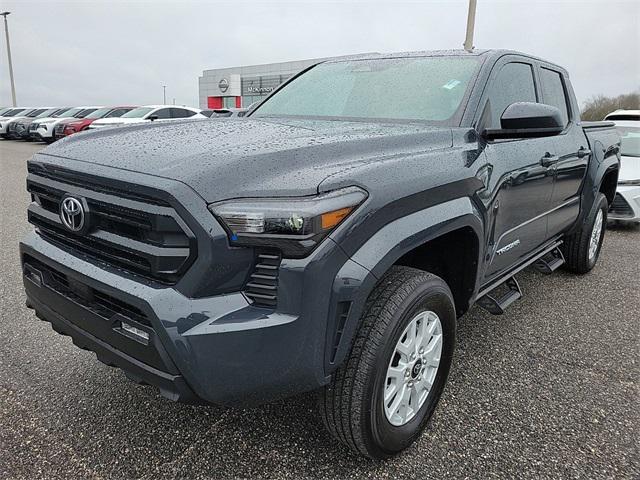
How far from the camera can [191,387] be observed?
5.64 ft

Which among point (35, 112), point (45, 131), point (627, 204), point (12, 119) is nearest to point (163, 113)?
point (45, 131)

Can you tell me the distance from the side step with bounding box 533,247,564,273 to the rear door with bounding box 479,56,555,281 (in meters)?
0.56

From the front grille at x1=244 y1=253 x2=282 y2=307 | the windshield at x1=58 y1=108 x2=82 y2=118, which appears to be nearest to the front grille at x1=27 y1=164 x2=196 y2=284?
the front grille at x1=244 y1=253 x2=282 y2=307

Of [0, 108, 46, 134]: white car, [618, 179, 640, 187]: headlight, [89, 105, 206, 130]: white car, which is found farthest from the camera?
[0, 108, 46, 134]: white car

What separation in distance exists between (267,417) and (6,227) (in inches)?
209

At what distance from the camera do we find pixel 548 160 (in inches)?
132

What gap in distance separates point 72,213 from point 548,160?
9.37 feet

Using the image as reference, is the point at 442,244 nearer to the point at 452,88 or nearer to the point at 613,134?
the point at 452,88

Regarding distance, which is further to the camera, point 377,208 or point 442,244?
point 442,244

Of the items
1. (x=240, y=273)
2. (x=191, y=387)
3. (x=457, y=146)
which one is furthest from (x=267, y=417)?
(x=457, y=146)

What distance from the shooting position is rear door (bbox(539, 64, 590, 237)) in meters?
3.65

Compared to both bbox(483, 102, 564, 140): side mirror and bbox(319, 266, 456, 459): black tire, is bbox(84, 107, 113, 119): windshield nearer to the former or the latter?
bbox(483, 102, 564, 140): side mirror

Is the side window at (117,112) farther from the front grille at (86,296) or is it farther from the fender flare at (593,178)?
the front grille at (86,296)

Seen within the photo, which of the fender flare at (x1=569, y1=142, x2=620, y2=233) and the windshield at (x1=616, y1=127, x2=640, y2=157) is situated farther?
the windshield at (x1=616, y1=127, x2=640, y2=157)
